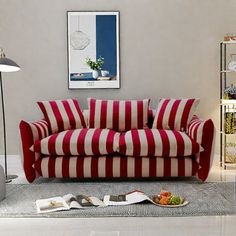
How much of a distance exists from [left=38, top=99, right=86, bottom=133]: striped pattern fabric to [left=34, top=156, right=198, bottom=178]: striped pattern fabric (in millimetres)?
534

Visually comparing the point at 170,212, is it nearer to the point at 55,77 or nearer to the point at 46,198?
the point at 46,198

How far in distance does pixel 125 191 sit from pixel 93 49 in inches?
81.3

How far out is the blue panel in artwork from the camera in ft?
16.6

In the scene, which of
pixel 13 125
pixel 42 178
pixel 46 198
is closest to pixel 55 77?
pixel 13 125

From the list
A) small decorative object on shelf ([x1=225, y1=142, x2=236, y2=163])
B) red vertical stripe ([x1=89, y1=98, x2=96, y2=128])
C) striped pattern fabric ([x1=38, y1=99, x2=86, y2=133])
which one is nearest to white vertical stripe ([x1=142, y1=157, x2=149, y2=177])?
red vertical stripe ([x1=89, y1=98, x2=96, y2=128])

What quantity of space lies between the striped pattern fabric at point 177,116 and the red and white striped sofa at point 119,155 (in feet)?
1.16

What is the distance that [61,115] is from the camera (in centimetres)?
442

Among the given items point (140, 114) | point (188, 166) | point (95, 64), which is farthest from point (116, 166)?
point (95, 64)

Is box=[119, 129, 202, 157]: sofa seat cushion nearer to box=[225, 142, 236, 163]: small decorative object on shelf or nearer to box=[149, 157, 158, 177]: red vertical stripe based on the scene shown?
box=[149, 157, 158, 177]: red vertical stripe

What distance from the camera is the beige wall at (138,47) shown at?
5.07 metres

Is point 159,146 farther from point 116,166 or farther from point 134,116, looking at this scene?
point 134,116

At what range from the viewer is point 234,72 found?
5.10 m

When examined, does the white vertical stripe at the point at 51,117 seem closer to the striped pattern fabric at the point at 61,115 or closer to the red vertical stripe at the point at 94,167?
the striped pattern fabric at the point at 61,115

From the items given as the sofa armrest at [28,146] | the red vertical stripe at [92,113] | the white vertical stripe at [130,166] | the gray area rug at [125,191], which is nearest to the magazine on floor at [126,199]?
the gray area rug at [125,191]
